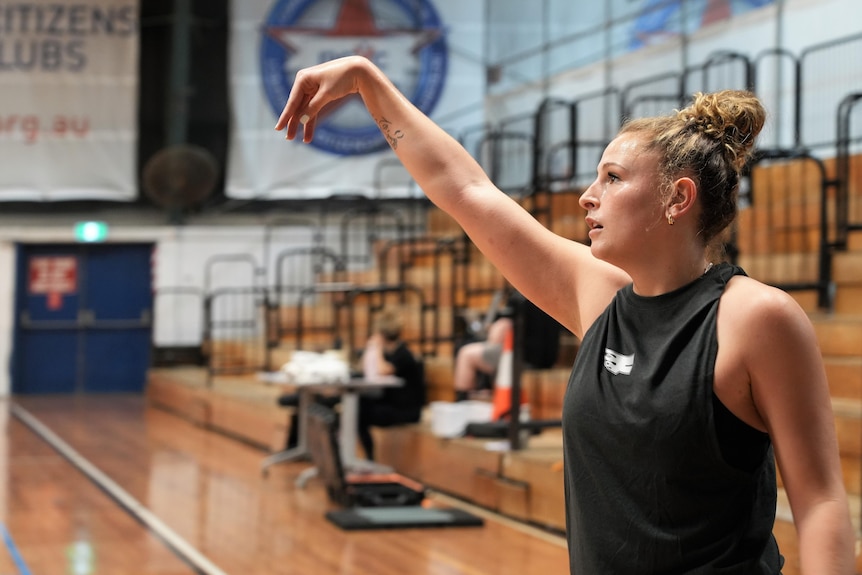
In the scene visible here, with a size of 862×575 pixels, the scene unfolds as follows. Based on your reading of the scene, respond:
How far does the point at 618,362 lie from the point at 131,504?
5.85 metres

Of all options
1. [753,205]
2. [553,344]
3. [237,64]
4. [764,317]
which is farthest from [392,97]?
[237,64]

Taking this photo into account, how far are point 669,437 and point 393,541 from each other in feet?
14.9

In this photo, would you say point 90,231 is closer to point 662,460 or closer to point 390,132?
point 390,132

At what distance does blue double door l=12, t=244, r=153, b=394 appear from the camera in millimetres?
14312

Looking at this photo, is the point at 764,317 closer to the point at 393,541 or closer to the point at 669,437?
the point at 669,437

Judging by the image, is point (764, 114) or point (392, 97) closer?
point (764, 114)

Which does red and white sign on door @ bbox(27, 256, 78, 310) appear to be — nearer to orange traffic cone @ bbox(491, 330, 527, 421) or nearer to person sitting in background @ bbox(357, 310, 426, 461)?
person sitting in background @ bbox(357, 310, 426, 461)

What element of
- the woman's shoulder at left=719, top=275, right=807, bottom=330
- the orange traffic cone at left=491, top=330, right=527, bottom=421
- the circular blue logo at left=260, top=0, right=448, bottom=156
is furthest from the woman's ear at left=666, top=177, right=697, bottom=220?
the circular blue logo at left=260, top=0, right=448, bottom=156

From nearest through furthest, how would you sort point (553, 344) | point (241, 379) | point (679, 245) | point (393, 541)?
1. point (679, 245)
2. point (393, 541)
3. point (553, 344)
4. point (241, 379)

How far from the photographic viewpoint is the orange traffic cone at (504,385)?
661cm

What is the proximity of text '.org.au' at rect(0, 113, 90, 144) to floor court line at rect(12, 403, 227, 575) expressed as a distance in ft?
12.8

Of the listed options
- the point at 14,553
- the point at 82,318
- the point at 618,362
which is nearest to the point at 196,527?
the point at 14,553

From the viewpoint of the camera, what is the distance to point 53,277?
1439 centimetres

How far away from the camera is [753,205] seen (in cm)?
725
